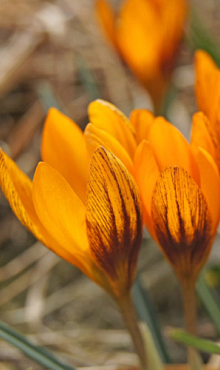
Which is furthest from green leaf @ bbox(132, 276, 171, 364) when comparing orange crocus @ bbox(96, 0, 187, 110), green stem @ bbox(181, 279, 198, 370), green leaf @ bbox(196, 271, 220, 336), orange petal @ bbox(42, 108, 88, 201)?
orange crocus @ bbox(96, 0, 187, 110)

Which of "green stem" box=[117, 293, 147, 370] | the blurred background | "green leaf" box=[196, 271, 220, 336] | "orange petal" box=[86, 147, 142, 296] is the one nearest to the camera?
"orange petal" box=[86, 147, 142, 296]

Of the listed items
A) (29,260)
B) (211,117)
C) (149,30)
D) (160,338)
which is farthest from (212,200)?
(29,260)

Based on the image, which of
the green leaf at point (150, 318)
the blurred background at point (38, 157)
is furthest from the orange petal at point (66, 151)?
the blurred background at point (38, 157)

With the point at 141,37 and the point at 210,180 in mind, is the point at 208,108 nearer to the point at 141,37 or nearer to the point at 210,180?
the point at 210,180

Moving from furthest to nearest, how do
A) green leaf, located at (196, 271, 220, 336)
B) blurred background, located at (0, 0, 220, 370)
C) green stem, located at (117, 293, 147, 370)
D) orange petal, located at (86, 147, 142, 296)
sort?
blurred background, located at (0, 0, 220, 370)
green leaf, located at (196, 271, 220, 336)
green stem, located at (117, 293, 147, 370)
orange petal, located at (86, 147, 142, 296)

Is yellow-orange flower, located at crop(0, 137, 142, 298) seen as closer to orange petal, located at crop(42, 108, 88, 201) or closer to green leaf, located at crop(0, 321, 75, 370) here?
orange petal, located at crop(42, 108, 88, 201)

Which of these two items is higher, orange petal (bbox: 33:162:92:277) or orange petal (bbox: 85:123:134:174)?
orange petal (bbox: 85:123:134:174)

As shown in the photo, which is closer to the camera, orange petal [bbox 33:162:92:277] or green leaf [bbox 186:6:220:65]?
orange petal [bbox 33:162:92:277]

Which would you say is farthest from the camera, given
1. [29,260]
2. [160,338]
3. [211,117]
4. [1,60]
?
[1,60]

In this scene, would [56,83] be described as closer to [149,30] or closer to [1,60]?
[1,60]
